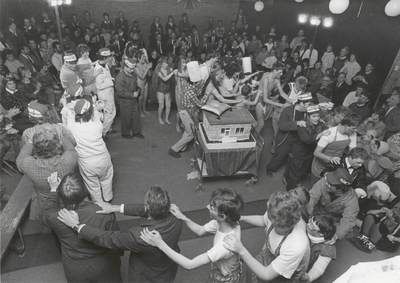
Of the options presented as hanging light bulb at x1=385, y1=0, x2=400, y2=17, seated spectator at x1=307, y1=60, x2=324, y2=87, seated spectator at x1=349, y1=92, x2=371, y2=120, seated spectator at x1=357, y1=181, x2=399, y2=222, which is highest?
hanging light bulb at x1=385, y1=0, x2=400, y2=17

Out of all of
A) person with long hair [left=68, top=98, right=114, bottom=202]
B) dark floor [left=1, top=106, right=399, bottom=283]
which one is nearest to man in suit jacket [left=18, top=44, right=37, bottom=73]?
dark floor [left=1, top=106, right=399, bottom=283]

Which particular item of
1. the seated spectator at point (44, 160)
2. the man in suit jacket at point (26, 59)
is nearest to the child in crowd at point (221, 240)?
the seated spectator at point (44, 160)

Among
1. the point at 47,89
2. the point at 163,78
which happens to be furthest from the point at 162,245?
the point at 47,89

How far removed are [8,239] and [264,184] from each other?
370cm

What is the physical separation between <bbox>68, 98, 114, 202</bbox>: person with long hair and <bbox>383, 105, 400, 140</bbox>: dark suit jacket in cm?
505

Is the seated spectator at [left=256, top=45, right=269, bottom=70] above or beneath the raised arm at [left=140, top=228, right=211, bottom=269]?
beneath

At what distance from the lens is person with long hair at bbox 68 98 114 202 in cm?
350

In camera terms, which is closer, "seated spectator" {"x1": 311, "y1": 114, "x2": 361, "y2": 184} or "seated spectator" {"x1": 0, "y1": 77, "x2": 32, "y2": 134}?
"seated spectator" {"x1": 311, "y1": 114, "x2": 361, "y2": 184}

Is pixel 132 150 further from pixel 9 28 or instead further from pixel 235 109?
pixel 9 28

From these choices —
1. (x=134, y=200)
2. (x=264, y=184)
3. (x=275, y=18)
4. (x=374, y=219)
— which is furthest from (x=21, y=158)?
(x=275, y=18)

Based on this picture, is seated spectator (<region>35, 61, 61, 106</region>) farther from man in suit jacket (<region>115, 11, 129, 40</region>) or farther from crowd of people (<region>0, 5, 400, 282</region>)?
man in suit jacket (<region>115, 11, 129, 40</region>)

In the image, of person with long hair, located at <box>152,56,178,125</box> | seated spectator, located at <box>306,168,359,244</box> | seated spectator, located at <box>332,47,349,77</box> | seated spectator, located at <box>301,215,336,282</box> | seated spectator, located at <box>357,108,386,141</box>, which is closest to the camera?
seated spectator, located at <box>301,215,336,282</box>

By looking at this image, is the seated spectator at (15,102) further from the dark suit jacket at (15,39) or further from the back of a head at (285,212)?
the back of a head at (285,212)

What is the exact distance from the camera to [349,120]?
363cm
